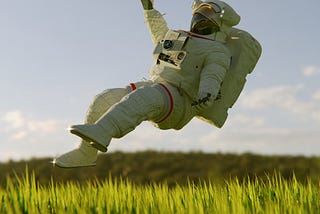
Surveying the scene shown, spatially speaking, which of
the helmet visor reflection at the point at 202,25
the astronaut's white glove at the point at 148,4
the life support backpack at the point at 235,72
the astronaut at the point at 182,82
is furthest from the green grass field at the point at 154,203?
the astronaut's white glove at the point at 148,4

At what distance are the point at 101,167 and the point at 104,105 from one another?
5.20 meters

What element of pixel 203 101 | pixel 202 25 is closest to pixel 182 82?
pixel 203 101

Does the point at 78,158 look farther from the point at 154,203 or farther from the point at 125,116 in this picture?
the point at 154,203

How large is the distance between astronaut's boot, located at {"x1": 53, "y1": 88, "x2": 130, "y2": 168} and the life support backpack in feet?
1.67

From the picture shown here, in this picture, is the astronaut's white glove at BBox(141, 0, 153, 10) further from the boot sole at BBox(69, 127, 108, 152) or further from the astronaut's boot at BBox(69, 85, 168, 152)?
the boot sole at BBox(69, 127, 108, 152)

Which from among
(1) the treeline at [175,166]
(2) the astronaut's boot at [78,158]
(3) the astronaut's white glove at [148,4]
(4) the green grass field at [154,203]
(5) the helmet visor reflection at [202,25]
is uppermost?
(3) the astronaut's white glove at [148,4]

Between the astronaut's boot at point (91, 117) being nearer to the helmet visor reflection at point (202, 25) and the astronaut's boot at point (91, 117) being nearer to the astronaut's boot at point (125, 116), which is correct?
the astronaut's boot at point (125, 116)

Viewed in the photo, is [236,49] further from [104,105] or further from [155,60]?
[104,105]

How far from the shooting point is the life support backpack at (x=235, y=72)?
3146mm

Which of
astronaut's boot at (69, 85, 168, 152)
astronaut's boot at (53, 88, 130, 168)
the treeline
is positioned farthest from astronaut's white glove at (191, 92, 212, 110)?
the treeline

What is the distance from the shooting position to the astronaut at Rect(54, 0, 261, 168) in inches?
109

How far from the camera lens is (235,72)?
3199 millimetres

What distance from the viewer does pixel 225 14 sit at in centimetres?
315

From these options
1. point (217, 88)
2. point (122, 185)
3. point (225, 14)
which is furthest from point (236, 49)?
point (122, 185)
